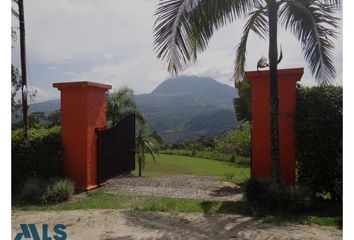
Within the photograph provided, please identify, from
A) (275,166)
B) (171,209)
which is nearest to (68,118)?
(171,209)

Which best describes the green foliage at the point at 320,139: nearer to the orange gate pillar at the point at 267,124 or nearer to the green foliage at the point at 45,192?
the orange gate pillar at the point at 267,124

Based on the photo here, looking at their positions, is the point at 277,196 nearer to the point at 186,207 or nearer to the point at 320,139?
the point at 320,139

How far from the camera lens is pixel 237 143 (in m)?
25.8

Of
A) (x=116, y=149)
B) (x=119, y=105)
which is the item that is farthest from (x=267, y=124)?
(x=119, y=105)

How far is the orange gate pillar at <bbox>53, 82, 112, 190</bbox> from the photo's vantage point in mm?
8953

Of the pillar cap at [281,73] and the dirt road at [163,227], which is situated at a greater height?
the pillar cap at [281,73]

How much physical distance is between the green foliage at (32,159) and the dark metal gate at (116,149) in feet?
3.43

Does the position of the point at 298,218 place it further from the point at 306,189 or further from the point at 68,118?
the point at 68,118

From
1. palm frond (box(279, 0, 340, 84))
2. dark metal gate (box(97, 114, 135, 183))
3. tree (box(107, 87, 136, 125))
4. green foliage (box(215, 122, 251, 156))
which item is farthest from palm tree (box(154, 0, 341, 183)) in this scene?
green foliage (box(215, 122, 251, 156))

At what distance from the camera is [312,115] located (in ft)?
24.3

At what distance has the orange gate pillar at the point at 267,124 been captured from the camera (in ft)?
26.2

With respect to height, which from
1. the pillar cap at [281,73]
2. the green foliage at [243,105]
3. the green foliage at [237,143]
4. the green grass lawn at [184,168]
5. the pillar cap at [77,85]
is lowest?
the green grass lawn at [184,168]

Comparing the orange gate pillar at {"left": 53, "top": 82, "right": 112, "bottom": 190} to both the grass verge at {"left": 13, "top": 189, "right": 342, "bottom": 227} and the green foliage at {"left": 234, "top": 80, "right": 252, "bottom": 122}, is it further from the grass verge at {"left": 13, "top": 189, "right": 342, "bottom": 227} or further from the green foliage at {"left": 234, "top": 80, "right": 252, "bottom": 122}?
the green foliage at {"left": 234, "top": 80, "right": 252, "bottom": 122}

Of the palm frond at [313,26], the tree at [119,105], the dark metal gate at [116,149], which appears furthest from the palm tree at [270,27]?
the tree at [119,105]
